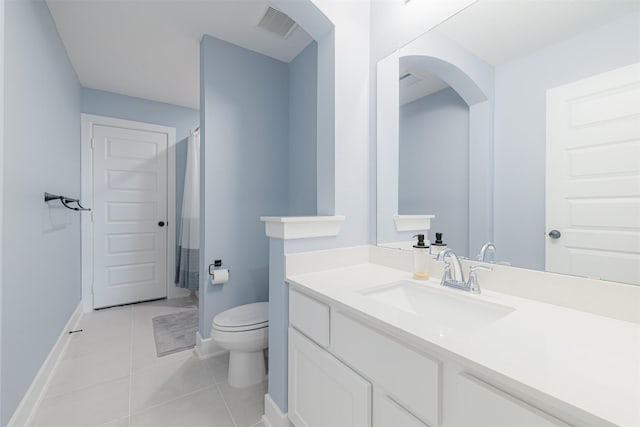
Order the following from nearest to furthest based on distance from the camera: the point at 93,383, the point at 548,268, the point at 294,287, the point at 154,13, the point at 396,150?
the point at 548,268 → the point at 294,287 → the point at 396,150 → the point at 93,383 → the point at 154,13

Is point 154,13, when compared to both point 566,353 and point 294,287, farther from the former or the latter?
point 566,353

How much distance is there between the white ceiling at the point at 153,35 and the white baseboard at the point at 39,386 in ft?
7.41

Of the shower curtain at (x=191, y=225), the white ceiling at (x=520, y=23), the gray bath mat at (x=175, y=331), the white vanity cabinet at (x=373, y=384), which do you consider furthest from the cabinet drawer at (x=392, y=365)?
the shower curtain at (x=191, y=225)

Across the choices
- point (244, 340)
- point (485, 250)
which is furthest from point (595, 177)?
point (244, 340)

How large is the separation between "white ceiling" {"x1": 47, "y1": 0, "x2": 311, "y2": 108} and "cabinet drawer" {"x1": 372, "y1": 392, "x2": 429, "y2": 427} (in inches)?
84.2

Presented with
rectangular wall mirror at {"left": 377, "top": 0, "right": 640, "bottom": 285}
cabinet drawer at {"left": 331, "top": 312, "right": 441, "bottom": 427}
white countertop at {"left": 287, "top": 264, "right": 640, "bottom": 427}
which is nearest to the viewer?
white countertop at {"left": 287, "top": 264, "right": 640, "bottom": 427}

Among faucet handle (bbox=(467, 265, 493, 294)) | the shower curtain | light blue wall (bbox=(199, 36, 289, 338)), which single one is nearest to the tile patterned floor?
light blue wall (bbox=(199, 36, 289, 338))

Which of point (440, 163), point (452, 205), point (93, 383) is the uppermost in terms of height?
point (440, 163)

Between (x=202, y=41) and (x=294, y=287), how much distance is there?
78.6 inches

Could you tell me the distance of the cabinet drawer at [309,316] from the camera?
3.33 ft

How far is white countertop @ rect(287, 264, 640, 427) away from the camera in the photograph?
1.48 feet

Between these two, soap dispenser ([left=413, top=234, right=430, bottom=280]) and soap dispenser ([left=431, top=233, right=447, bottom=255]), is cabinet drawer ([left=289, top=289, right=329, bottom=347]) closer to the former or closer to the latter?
soap dispenser ([left=413, top=234, right=430, bottom=280])

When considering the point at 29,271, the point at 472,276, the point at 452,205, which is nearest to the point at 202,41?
the point at 29,271

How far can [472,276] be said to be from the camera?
103cm
